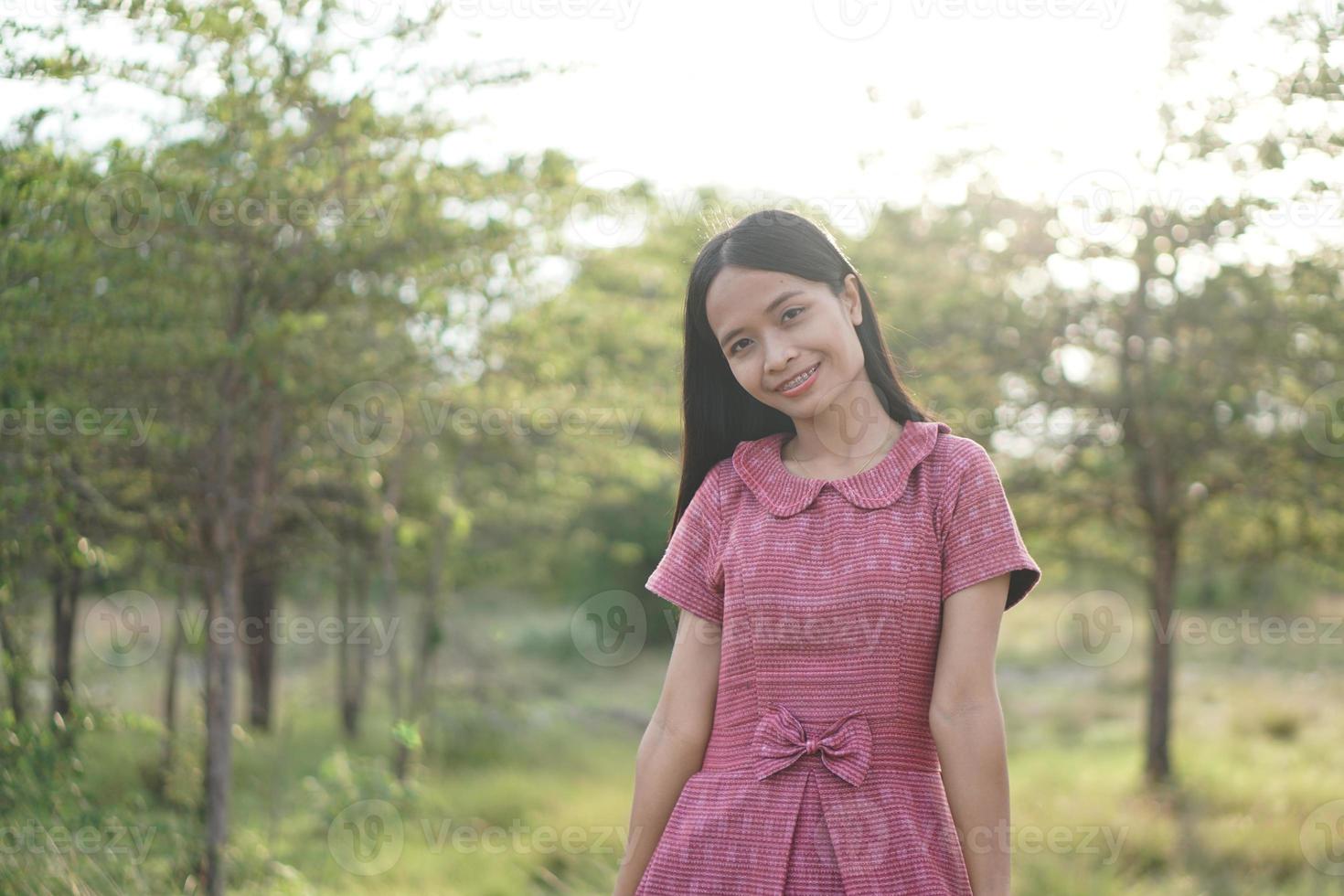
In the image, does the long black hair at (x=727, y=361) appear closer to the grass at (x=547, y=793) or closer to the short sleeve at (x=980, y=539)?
the short sleeve at (x=980, y=539)

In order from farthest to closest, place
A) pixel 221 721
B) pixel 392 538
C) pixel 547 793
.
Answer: pixel 547 793
pixel 392 538
pixel 221 721

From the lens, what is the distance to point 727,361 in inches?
82.0

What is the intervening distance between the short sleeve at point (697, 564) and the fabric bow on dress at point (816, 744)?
207 millimetres

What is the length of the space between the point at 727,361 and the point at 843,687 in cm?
59

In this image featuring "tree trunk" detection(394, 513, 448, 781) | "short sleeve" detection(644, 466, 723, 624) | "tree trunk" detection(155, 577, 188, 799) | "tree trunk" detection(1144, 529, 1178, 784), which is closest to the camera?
"short sleeve" detection(644, 466, 723, 624)

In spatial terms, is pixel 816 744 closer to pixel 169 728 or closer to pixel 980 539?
pixel 980 539

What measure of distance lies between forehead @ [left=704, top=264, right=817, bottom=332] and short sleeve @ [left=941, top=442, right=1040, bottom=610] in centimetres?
39

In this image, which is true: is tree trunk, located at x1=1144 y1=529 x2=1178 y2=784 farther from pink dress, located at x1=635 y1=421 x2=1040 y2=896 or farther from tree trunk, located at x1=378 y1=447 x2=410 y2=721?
pink dress, located at x1=635 y1=421 x2=1040 y2=896

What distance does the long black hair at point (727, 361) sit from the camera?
192 centimetres

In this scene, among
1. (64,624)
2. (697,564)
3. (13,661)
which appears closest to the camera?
(697,564)

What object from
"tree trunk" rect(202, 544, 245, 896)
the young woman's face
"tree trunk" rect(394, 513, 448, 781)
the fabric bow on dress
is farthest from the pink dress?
"tree trunk" rect(394, 513, 448, 781)

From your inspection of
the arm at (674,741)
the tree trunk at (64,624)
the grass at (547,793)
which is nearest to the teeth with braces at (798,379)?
the arm at (674,741)

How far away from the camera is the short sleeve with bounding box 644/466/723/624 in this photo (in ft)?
6.37

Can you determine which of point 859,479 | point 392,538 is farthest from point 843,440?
point 392,538
